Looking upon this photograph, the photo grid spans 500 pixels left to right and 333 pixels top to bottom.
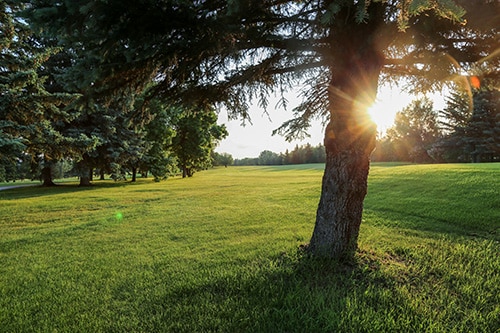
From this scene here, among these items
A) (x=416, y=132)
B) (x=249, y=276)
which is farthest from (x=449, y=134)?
(x=249, y=276)

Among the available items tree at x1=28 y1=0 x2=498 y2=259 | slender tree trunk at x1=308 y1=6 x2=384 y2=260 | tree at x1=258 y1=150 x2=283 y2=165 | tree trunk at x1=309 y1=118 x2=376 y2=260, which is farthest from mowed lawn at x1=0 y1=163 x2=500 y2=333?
tree at x1=258 y1=150 x2=283 y2=165

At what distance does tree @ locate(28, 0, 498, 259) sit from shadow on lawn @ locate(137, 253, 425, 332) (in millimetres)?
668

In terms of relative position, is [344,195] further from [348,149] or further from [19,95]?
[19,95]

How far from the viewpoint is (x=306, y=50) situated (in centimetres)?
371

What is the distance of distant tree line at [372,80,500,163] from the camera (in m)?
33.7

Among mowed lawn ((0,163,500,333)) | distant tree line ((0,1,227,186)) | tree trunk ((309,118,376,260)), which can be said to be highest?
distant tree line ((0,1,227,186))

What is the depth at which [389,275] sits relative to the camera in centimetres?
376

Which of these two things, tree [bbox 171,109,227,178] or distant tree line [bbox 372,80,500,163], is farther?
distant tree line [bbox 372,80,500,163]

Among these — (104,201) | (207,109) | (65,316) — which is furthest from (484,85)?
(104,201)

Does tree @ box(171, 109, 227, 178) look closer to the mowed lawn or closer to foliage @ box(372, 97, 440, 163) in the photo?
the mowed lawn

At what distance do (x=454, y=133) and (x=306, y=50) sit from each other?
44.0 metres

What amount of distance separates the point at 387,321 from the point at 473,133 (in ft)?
143

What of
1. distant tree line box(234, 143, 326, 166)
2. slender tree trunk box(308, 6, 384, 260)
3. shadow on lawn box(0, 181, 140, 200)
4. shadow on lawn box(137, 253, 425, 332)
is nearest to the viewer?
shadow on lawn box(137, 253, 425, 332)

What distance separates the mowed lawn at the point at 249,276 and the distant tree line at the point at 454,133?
2516 cm
